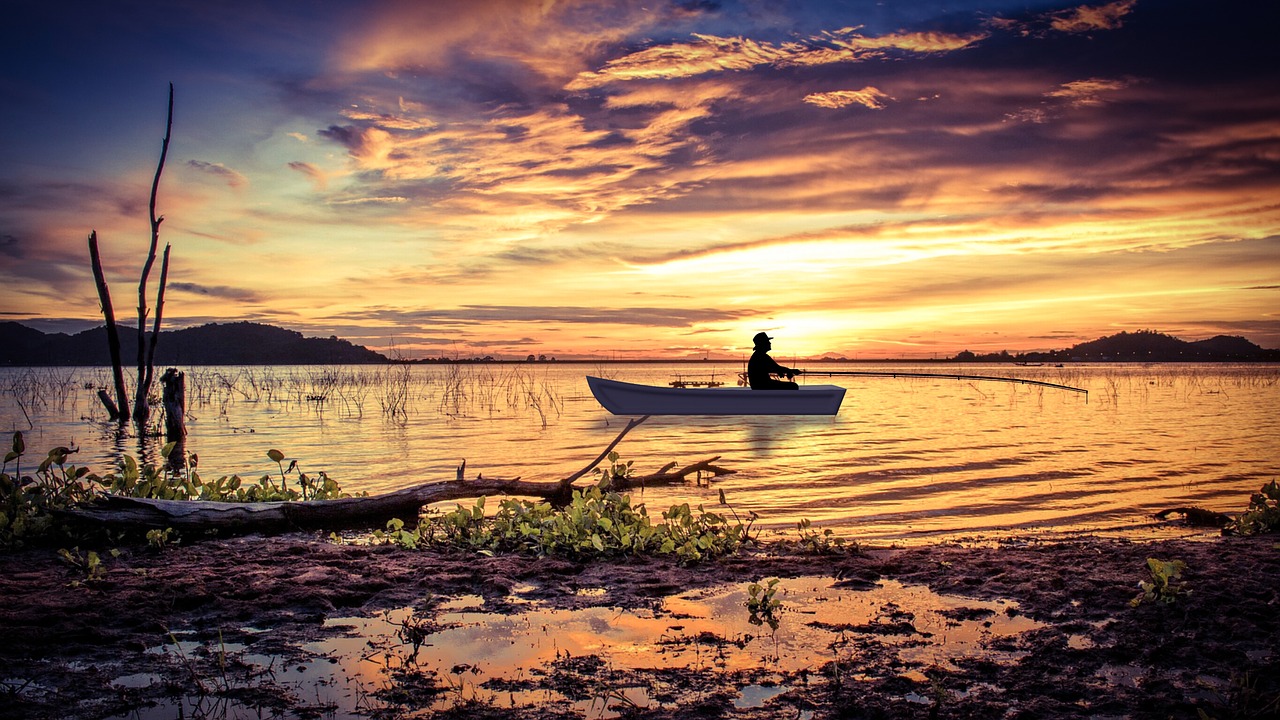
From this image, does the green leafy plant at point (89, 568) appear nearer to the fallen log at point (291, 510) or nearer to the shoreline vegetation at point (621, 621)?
the shoreline vegetation at point (621, 621)

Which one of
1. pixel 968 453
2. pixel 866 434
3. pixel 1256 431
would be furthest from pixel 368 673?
pixel 1256 431

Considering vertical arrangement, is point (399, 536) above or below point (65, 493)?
below

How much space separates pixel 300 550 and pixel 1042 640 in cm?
714

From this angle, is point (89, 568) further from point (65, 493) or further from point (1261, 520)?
point (1261, 520)

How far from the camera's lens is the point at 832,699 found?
14.3 ft

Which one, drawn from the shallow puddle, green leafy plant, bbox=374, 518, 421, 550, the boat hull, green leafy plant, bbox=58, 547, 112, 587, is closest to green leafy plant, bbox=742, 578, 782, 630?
the shallow puddle

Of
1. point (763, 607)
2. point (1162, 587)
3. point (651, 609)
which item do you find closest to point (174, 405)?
point (651, 609)

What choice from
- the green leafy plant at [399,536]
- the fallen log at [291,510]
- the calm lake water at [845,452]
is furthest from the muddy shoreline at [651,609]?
the calm lake water at [845,452]

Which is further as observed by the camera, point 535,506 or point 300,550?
point 535,506

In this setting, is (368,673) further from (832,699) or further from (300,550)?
(300,550)

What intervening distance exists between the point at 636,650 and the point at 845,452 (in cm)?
1443

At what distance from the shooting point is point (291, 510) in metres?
9.57

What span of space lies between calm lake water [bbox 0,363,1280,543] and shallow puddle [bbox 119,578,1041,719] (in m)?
3.91

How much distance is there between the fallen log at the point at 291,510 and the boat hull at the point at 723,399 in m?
11.5
